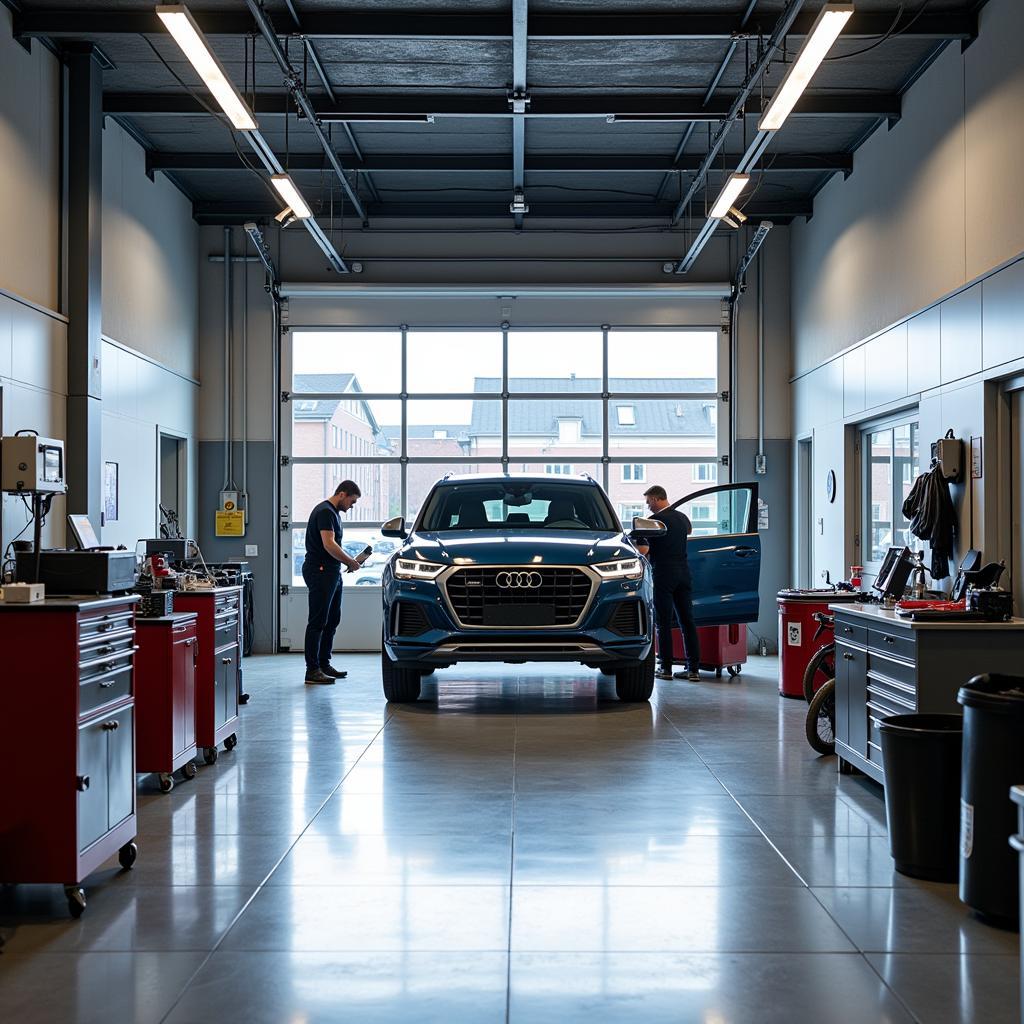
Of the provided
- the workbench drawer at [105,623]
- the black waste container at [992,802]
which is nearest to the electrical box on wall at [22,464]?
the workbench drawer at [105,623]

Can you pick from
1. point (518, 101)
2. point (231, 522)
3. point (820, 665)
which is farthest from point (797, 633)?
point (231, 522)

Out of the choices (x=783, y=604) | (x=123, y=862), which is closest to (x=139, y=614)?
(x=123, y=862)

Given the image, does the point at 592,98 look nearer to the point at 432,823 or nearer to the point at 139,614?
the point at 139,614

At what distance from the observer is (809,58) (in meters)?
6.79

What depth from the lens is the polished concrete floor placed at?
3.09 m

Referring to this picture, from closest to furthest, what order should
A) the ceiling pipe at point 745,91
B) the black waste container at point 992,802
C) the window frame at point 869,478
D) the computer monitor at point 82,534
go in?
1. the black waste container at point 992,802
2. the computer monitor at point 82,534
3. the ceiling pipe at point 745,91
4. the window frame at point 869,478

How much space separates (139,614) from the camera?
577 centimetres

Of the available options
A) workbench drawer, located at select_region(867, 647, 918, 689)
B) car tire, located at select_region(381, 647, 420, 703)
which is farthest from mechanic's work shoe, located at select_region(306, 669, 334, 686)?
workbench drawer, located at select_region(867, 647, 918, 689)

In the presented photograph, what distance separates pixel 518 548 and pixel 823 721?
2377 millimetres

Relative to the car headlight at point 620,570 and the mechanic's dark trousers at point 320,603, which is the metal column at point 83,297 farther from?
the car headlight at point 620,570

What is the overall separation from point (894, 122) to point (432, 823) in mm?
7567

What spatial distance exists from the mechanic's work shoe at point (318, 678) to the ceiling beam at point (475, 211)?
19.1 ft

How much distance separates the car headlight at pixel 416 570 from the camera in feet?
26.1

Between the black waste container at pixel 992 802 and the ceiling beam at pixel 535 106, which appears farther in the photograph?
the ceiling beam at pixel 535 106
